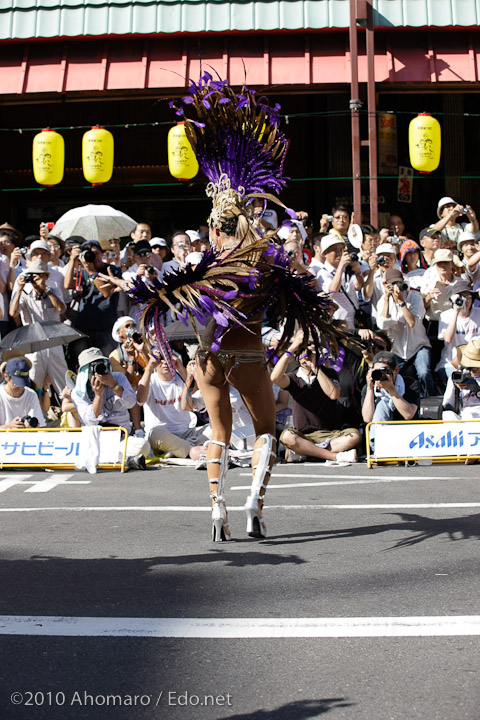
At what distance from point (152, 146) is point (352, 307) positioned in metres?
8.52

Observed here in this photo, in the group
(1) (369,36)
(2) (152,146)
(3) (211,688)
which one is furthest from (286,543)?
(2) (152,146)

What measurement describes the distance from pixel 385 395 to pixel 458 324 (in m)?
1.56

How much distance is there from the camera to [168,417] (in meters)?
11.5

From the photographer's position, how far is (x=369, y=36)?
1548 centimetres

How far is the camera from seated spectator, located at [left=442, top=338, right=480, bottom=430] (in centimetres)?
1057

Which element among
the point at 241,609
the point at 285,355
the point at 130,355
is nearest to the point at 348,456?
the point at 285,355

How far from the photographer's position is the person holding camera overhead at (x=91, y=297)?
1248 centimetres

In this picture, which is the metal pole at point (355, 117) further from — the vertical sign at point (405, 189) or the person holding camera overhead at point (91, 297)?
the person holding camera overhead at point (91, 297)

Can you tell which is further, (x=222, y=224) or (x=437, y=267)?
(x=437, y=267)

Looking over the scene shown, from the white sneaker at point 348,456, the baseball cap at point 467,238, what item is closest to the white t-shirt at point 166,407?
the white sneaker at point 348,456

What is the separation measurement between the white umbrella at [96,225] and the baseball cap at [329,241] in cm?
349

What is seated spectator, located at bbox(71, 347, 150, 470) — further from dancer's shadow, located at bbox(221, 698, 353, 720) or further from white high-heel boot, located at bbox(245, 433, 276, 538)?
dancer's shadow, located at bbox(221, 698, 353, 720)

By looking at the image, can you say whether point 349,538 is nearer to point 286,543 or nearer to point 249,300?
point 286,543

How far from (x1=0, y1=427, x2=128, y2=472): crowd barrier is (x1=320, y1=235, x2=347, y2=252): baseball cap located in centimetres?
351
